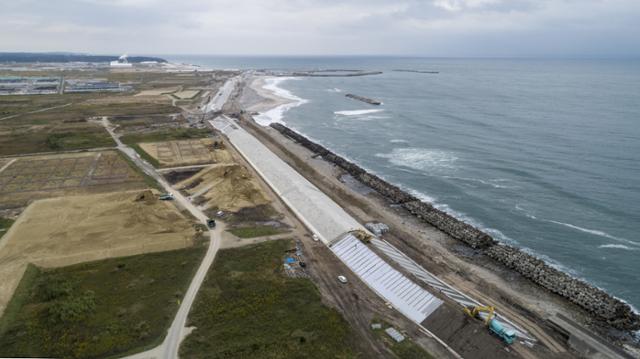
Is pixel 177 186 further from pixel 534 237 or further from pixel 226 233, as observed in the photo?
pixel 534 237

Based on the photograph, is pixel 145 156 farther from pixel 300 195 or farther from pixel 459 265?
pixel 459 265

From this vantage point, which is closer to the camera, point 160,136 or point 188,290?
point 188,290

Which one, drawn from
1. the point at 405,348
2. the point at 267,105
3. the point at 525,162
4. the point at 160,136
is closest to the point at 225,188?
the point at 405,348

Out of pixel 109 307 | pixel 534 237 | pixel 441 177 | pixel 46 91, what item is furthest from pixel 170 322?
pixel 46 91

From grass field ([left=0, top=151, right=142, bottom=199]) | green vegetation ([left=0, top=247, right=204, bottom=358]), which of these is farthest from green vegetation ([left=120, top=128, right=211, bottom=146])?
green vegetation ([left=0, top=247, right=204, bottom=358])

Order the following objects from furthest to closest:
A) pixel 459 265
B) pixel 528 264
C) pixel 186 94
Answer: pixel 186 94, pixel 459 265, pixel 528 264

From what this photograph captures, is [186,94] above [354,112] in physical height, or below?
above

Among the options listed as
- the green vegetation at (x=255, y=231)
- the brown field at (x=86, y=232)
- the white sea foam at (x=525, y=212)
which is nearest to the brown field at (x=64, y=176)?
the brown field at (x=86, y=232)

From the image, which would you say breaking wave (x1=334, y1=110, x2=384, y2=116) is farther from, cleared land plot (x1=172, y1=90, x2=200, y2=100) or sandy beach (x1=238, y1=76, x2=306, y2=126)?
cleared land plot (x1=172, y1=90, x2=200, y2=100)
